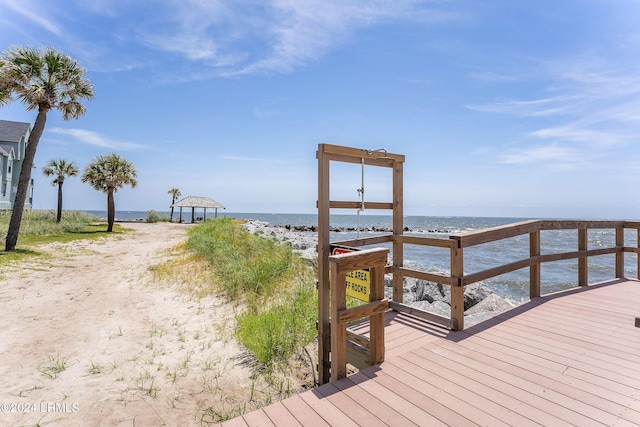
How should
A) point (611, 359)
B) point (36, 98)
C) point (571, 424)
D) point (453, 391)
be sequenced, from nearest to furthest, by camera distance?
point (571, 424) < point (453, 391) < point (611, 359) < point (36, 98)

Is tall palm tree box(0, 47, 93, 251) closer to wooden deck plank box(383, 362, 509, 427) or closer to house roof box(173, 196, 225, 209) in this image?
wooden deck plank box(383, 362, 509, 427)

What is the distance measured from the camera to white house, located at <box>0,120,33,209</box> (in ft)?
93.1

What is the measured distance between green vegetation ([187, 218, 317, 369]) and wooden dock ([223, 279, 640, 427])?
4.43ft

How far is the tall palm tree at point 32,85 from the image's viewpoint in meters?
12.5

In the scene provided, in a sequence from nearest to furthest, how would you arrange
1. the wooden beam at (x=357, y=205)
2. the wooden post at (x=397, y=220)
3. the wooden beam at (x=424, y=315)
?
the wooden beam at (x=357, y=205) < the wooden beam at (x=424, y=315) < the wooden post at (x=397, y=220)

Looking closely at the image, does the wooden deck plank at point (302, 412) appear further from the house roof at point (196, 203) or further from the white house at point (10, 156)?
the house roof at point (196, 203)

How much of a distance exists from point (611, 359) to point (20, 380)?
621 centimetres

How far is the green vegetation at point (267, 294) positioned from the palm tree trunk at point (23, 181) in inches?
269

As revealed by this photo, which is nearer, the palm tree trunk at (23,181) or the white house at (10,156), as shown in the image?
the palm tree trunk at (23,181)

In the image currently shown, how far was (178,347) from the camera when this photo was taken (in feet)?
14.8

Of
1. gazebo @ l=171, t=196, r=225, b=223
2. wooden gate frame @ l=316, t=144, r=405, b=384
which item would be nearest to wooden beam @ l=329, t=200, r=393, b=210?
wooden gate frame @ l=316, t=144, r=405, b=384

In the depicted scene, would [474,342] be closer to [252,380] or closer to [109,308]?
[252,380]

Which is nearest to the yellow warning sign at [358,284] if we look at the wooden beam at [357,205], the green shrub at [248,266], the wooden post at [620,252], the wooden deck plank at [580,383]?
the wooden beam at [357,205]

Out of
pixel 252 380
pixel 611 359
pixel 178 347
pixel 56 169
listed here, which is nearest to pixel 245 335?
pixel 252 380
